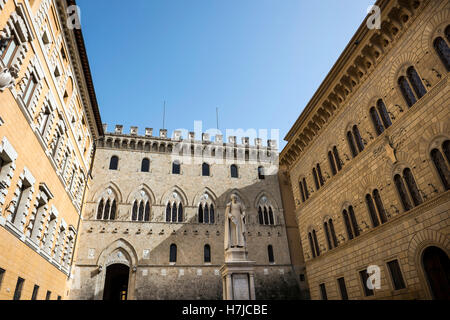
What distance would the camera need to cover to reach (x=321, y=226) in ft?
56.7

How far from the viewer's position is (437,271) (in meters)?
10.3

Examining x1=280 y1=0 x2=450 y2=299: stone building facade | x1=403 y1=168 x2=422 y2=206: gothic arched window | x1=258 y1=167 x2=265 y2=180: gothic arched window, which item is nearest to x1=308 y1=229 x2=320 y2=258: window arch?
x1=280 y1=0 x2=450 y2=299: stone building facade

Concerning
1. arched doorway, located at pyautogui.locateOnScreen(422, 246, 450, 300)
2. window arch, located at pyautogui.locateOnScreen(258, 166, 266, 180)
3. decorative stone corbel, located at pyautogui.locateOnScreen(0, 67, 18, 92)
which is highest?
window arch, located at pyautogui.locateOnScreen(258, 166, 266, 180)

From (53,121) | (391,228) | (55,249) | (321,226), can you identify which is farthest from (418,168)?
(55,249)

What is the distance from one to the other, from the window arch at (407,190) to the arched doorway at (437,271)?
1.68m

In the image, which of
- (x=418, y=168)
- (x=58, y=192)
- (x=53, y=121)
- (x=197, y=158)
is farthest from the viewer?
(x=197, y=158)

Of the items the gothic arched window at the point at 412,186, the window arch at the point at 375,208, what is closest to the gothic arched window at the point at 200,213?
the window arch at the point at 375,208

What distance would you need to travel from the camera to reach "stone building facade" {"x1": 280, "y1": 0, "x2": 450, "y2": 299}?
34.0 feet

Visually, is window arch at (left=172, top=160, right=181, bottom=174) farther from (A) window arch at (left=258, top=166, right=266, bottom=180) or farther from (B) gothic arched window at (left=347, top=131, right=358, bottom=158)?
(B) gothic arched window at (left=347, top=131, right=358, bottom=158)

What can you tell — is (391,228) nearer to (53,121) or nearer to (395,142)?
(395,142)

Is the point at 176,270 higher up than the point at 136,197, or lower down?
lower down

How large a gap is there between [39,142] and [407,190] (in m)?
15.2
